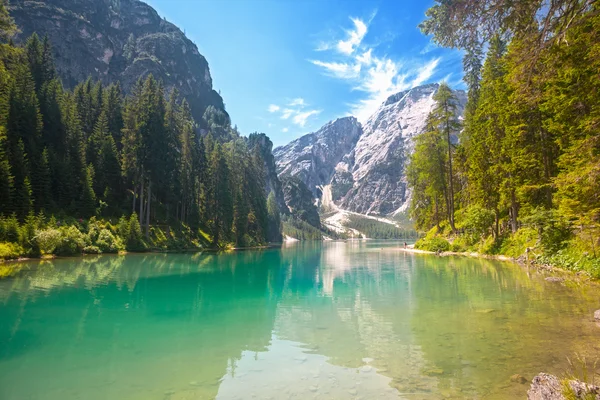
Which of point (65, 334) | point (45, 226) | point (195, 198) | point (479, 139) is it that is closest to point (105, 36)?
point (195, 198)

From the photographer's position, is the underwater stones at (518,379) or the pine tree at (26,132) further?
the pine tree at (26,132)

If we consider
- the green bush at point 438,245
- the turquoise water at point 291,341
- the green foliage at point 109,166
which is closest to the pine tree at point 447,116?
the green bush at point 438,245

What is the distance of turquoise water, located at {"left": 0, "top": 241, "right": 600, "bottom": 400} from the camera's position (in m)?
6.53

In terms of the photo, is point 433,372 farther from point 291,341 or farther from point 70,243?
point 70,243

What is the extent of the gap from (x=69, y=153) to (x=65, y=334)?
55.9 m

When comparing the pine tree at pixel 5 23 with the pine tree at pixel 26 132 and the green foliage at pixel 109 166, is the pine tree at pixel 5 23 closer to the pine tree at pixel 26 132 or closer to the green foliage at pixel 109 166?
the green foliage at pixel 109 166

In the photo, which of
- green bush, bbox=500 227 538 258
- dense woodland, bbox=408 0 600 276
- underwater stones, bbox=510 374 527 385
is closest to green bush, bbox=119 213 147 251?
dense woodland, bbox=408 0 600 276

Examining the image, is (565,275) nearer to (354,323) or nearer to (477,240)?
(354,323)

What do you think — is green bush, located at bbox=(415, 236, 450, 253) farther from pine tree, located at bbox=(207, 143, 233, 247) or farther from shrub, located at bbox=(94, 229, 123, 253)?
shrub, located at bbox=(94, 229, 123, 253)

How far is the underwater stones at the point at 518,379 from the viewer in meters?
6.26

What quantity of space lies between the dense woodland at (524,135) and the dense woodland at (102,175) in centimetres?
3522

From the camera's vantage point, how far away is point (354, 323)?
37.2ft

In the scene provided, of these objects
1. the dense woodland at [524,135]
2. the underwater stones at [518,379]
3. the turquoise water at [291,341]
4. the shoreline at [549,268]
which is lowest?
the turquoise water at [291,341]

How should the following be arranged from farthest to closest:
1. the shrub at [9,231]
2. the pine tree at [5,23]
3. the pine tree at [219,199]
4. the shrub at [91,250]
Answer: the pine tree at [219,199], the shrub at [91,250], the shrub at [9,231], the pine tree at [5,23]
